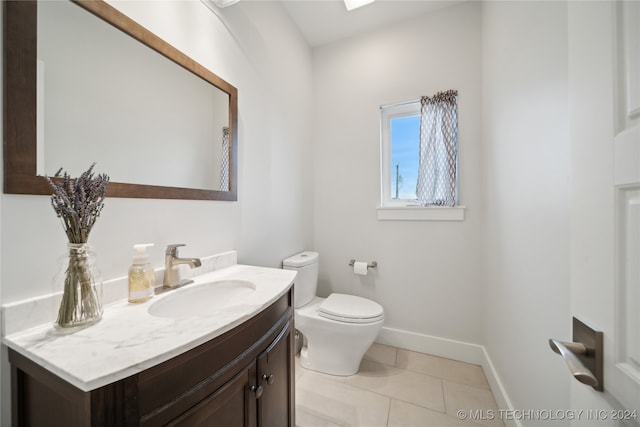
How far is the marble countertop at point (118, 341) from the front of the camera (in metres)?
0.43

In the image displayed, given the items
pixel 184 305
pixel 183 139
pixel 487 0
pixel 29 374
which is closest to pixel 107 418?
pixel 29 374

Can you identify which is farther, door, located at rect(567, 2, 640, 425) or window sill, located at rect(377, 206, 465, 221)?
window sill, located at rect(377, 206, 465, 221)

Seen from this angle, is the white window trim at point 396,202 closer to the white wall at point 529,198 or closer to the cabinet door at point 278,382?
the white wall at point 529,198

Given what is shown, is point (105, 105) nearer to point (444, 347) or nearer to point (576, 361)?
point (576, 361)

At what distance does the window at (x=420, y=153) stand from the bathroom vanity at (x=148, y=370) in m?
1.56

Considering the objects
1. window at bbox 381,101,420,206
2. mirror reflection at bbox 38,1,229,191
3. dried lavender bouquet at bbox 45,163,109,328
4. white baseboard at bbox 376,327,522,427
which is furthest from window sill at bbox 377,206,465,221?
dried lavender bouquet at bbox 45,163,109,328

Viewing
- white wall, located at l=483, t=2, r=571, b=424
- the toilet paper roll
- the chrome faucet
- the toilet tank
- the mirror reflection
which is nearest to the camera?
the mirror reflection

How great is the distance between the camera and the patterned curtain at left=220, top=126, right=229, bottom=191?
124 cm

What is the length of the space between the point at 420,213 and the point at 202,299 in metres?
1.63

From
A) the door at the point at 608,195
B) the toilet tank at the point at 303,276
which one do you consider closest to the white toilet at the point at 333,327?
the toilet tank at the point at 303,276

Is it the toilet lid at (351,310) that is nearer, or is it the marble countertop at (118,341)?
the marble countertop at (118,341)

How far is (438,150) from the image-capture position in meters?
1.84

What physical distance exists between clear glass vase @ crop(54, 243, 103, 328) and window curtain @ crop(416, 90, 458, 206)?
1.95 meters

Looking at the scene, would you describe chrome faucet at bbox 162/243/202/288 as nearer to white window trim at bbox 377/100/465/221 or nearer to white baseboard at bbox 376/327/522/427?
white window trim at bbox 377/100/465/221
